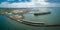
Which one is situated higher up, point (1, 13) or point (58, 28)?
point (1, 13)

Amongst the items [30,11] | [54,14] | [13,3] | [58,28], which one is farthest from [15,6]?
[58,28]

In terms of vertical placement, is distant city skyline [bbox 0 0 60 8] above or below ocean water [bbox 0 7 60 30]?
above

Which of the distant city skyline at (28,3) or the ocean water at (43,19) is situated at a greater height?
the distant city skyline at (28,3)

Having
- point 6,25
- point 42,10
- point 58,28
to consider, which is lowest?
point 58,28

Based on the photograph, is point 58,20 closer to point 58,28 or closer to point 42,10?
point 58,28

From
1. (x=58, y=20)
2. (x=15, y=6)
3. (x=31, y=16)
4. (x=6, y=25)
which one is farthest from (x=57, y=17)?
(x=6, y=25)

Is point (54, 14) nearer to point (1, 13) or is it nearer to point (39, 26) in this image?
point (39, 26)

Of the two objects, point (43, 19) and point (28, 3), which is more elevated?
point (28, 3)
